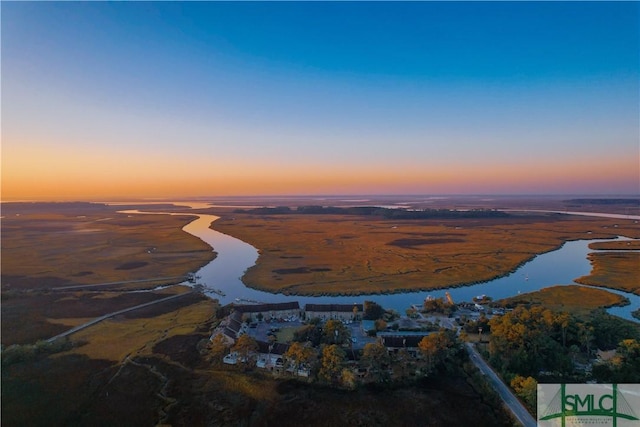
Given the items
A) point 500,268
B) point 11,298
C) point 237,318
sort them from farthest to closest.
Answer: point 500,268 < point 11,298 < point 237,318

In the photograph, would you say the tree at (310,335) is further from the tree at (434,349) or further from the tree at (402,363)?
the tree at (434,349)

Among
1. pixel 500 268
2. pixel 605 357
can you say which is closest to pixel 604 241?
pixel 500 268

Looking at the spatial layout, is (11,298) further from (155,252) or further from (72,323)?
(155,252)

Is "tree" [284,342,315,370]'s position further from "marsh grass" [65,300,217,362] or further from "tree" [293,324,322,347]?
"marsh grass" [65,300,217,362]

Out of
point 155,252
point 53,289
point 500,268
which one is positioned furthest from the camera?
point 155,252

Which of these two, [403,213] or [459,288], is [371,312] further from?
[403,213]

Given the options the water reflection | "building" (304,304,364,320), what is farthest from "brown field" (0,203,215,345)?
"building" (304,304,364,320)

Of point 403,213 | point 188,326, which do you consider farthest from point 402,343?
point 403,213
